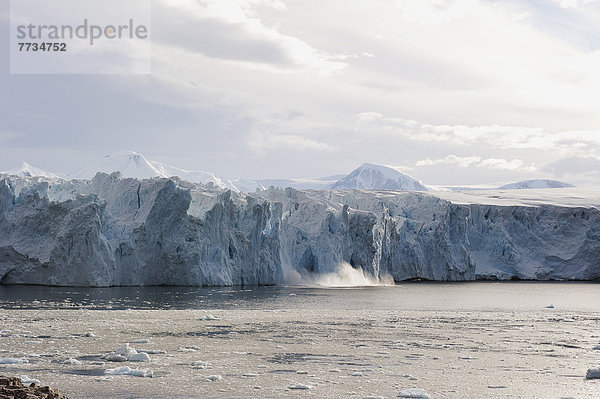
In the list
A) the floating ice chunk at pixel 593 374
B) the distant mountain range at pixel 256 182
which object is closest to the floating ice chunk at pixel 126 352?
the floating ice chunk at pixel 593 374

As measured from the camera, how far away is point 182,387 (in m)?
9.22

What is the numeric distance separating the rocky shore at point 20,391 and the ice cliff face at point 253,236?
25.6m

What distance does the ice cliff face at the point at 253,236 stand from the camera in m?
33.0

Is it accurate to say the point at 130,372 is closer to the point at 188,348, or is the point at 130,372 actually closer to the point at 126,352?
the point at 126,352

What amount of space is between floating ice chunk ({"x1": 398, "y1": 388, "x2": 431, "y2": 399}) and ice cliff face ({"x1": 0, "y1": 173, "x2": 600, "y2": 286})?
83.8ft

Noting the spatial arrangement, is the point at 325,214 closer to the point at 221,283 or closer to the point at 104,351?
the point at 221,283

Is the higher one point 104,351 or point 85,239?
point 85,239

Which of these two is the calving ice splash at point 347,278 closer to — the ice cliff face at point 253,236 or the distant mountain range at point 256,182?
the ice cliff face at point 253,236

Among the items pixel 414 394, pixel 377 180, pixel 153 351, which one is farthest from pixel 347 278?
pixel 377 180

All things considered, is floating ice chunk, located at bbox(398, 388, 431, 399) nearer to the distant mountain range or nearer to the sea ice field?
the sea ice field

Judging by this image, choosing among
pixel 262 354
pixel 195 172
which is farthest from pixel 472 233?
pixel 195 172

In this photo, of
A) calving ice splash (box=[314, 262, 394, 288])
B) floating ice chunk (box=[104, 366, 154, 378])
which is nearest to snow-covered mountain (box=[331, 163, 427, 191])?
calving ice splash (box=[314, 262, 394, 288])

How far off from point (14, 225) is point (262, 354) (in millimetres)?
25610

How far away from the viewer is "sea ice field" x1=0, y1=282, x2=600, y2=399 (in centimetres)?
947
